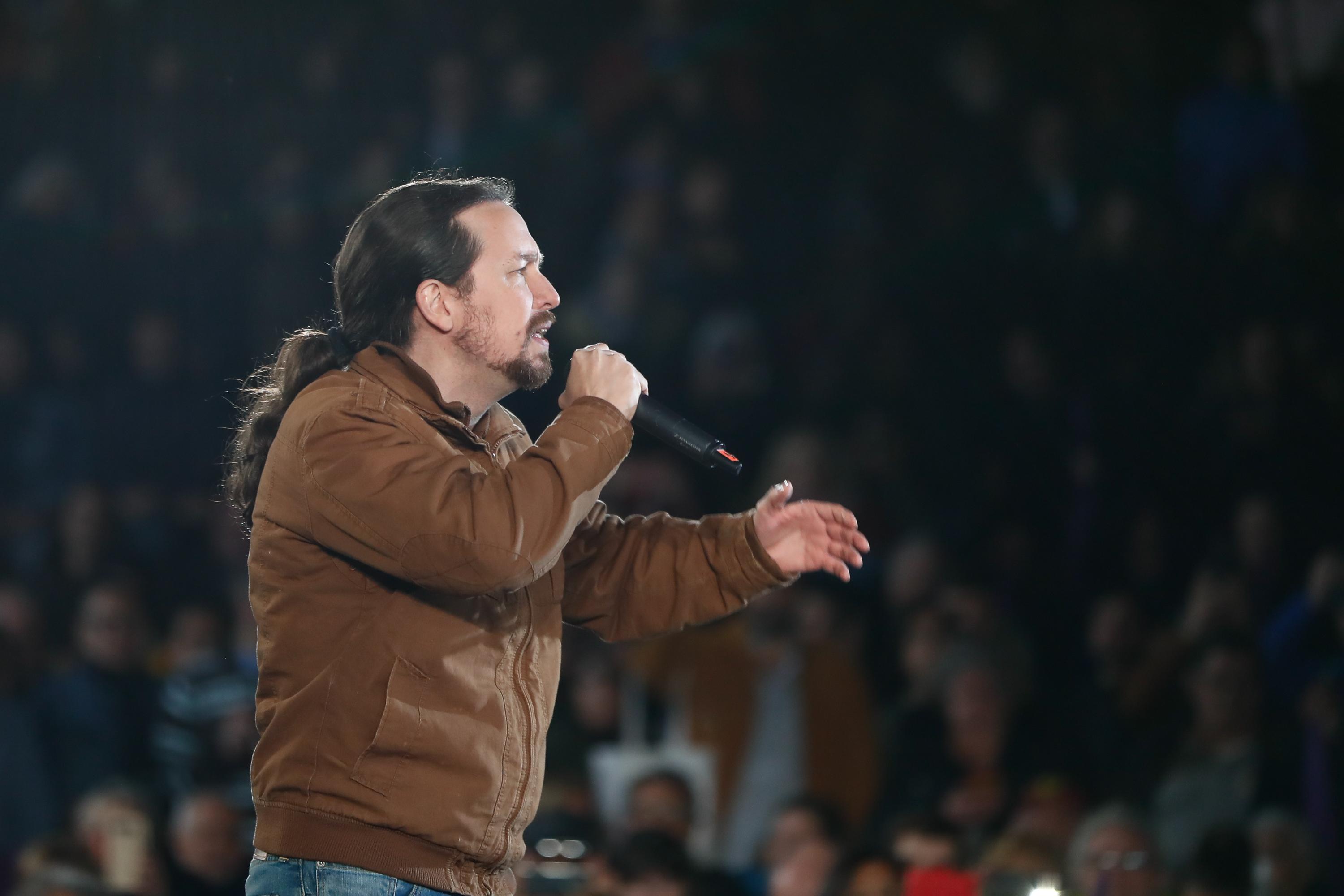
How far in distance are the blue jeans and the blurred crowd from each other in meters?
1.51

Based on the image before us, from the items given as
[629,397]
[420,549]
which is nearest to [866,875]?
[629,397]

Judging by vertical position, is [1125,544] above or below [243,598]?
above

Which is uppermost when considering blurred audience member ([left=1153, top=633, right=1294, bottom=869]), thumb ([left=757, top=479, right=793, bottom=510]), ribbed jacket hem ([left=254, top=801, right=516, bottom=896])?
blurred audience member ([left=1153, top=633, right=1294, bottom=869])

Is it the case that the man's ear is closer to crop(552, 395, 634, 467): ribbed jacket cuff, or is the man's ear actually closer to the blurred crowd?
crop(552, 395, 634, 467): ribbed jacket cuff

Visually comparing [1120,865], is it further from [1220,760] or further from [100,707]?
[100,707]

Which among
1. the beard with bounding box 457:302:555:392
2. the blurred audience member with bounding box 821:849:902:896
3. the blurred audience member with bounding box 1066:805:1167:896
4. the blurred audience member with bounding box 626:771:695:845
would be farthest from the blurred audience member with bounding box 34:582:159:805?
the beard with bounding box 457:302:555:392

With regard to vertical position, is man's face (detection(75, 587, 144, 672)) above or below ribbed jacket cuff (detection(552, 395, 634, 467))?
above

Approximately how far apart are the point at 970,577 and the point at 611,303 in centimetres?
169

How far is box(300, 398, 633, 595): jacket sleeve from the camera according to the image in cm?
185

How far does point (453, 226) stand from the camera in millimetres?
2146

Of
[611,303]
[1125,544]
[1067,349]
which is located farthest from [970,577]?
[611,303]

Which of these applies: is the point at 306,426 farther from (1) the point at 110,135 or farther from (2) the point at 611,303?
(1) the point at 110,135

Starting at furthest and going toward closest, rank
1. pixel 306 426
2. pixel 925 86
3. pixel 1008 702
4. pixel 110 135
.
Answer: pixel 110 135 → pixel 925 86 → pixel 1008 702 → pixel 306 426

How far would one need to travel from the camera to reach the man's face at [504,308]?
2.13m
